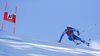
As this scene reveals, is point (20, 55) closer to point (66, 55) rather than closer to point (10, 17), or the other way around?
point (66, 55)

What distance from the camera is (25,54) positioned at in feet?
4.58

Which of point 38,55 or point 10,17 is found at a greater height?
point 10,17

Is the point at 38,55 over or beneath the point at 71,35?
beneath

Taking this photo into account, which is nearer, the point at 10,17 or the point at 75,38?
the point at 75,38

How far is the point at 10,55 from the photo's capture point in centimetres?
127

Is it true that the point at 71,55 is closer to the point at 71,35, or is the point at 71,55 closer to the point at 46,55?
the point at 46,55

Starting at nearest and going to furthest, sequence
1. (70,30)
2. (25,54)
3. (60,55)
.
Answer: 1. (25,54)
2. (60,55)
3. (70,30)

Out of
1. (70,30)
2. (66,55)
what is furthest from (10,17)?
(66,55)

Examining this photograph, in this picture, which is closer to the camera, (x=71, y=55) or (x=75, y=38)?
(x=71, y=55)

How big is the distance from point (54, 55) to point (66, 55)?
0.21 metres

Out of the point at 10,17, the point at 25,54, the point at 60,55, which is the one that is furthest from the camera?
the point at 10,17

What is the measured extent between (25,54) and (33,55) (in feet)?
0.31

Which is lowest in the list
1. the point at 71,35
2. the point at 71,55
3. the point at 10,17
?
the point at 71,55

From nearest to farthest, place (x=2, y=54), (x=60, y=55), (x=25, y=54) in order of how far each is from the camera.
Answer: (x=2, y=54), (x=25, y=54), (x=60, y=55)
